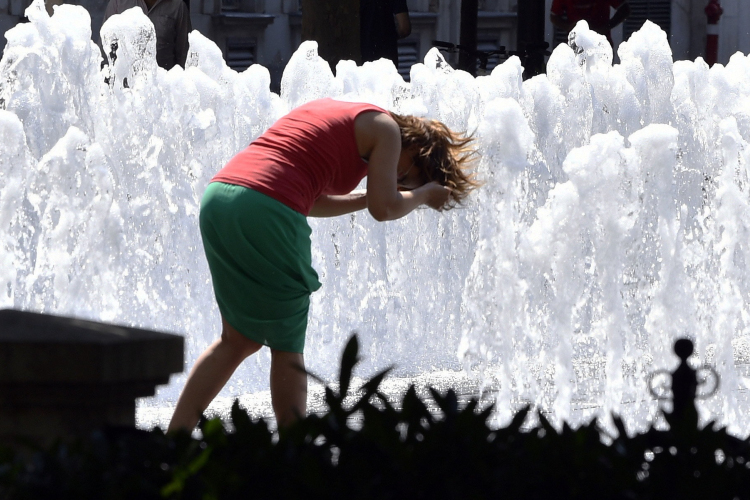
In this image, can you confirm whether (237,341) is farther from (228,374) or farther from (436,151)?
(436,151)

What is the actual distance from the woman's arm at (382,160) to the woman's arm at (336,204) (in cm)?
27

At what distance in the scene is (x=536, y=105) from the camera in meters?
6.59

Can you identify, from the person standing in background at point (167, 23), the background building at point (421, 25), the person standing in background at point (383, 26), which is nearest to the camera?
the person standing in background at point (167, 23)

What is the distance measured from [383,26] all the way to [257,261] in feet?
27.9

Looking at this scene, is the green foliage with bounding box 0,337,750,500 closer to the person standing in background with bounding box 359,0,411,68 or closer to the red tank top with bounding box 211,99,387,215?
the red tank top with bounding box 211,99,387,215

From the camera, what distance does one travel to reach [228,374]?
3.56 metres

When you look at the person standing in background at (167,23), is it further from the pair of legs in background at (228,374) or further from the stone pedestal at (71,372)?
the stone pedestal at (71,372)

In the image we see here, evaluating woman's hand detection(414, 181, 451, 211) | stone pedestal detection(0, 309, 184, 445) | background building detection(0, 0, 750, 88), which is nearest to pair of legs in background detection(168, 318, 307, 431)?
woman's hand detection(414, 181, 451, 211)

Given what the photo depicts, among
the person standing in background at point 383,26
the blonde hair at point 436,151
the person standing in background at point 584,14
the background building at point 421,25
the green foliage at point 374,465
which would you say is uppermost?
the background building at point 421,25

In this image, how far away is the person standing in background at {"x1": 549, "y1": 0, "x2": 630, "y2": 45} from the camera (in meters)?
11.9

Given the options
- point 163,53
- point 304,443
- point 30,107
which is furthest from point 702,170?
point 304,443

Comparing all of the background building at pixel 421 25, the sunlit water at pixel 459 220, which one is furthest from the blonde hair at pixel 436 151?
the background building at pixel 421 25

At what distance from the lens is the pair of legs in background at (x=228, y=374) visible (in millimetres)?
3502

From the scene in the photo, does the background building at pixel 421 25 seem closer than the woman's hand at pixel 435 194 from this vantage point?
No
